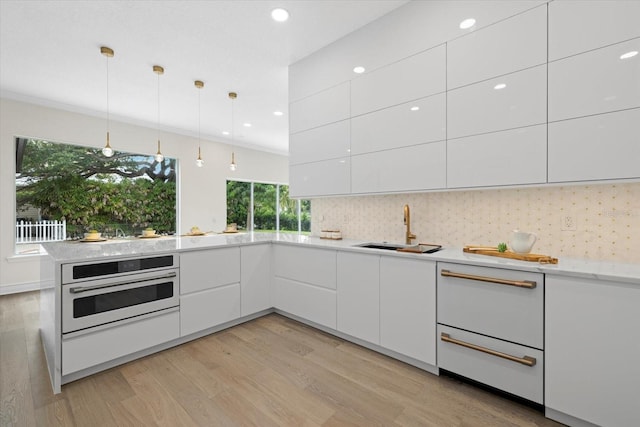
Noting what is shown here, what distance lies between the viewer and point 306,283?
273 centimetres

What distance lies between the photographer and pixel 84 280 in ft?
6.13

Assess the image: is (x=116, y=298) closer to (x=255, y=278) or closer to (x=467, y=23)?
(x=255, y=278)

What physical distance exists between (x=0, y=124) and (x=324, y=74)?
4675mm

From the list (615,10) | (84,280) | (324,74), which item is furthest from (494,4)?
(84,280)

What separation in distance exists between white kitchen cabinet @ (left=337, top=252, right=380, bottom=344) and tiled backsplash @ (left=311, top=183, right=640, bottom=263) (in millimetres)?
610

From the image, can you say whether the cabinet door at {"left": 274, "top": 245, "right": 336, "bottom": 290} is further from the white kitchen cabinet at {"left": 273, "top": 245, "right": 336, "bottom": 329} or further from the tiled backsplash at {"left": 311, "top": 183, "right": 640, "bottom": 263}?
the tiled backsplash at {"left": 311, "top": 183, "right": 640, "bottom": 263}

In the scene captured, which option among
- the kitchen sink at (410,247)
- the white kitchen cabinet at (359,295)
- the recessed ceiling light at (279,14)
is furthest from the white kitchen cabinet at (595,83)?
the recessed ceiling light at (279,14)

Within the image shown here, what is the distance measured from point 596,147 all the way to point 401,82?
1.37 meters

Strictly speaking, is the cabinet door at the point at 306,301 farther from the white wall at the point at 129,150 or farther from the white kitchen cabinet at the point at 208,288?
the white wall at the point at 129,150

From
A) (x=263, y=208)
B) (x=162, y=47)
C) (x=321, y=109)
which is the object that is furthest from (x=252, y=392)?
Answer: (x=263, y=208)

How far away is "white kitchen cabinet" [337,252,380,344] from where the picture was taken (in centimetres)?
222

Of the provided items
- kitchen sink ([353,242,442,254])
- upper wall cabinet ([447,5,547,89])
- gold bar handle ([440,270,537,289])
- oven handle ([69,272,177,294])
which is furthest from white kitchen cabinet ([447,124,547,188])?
oven handle ([69,272,177,294])

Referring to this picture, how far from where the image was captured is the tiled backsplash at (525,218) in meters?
1.68

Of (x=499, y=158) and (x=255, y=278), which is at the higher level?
A: (x=499, y=158)
